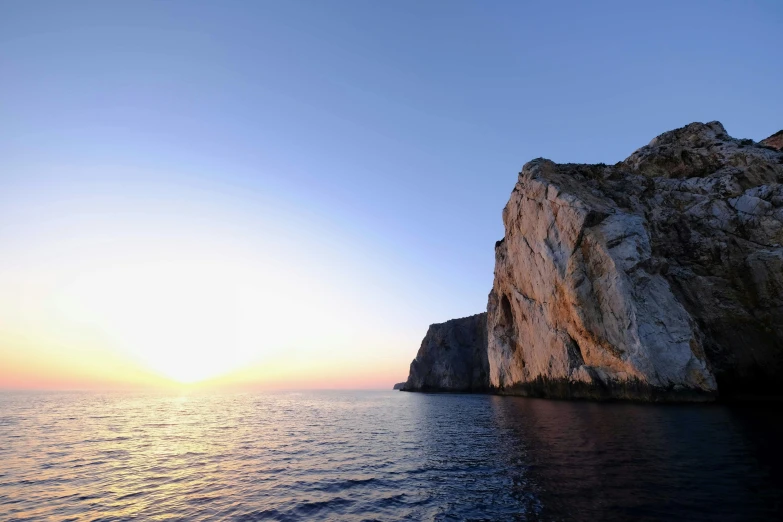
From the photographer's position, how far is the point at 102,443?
82.8ft

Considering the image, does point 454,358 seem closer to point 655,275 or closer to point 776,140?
point 655,275

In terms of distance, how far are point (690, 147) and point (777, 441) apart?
195 feet

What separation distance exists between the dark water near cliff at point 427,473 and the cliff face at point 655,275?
1255cm

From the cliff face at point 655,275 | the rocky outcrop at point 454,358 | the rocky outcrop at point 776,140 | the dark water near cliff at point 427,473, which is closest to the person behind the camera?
the dark water near cliff at point 427,473

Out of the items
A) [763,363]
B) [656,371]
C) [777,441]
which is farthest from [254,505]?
[763,363]

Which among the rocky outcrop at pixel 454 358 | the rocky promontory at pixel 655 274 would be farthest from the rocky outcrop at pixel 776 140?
the rocky outcrop at pixel 454 358

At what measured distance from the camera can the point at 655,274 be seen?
140 ft

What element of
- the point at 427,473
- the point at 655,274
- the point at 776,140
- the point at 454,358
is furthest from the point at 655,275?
the point at 454,358

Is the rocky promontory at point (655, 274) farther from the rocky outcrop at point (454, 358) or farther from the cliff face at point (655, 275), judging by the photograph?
the rocky outcrop at point (454, 358)

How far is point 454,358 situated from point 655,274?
70302mm

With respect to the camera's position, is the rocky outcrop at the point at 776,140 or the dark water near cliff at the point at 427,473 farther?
the rocky outcrop at the point at 776,140

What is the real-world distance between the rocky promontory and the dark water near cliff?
12473mm

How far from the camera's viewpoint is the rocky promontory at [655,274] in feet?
129

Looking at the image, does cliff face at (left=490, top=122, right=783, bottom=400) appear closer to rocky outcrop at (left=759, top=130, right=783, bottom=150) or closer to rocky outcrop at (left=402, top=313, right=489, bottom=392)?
rocky outcrop at (left=759, top=130, right=783, bottom=150)
